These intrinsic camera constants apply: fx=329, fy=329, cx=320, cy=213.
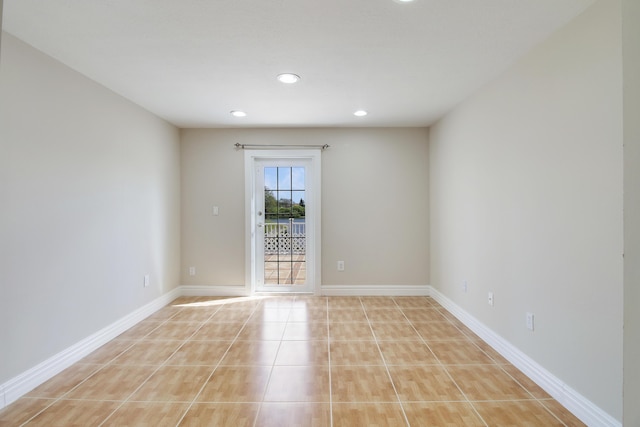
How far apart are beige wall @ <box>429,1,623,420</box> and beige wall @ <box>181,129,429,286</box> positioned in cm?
127

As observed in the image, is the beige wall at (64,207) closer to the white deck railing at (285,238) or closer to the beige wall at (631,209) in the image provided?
the white deck railing at (285,238)

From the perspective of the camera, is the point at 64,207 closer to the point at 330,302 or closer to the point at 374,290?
the point at 330,302

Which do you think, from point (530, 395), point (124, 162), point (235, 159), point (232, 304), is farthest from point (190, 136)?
point (530, 395)

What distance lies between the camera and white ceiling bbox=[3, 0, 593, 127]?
1.81m

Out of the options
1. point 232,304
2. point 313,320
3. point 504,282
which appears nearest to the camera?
point 504,282

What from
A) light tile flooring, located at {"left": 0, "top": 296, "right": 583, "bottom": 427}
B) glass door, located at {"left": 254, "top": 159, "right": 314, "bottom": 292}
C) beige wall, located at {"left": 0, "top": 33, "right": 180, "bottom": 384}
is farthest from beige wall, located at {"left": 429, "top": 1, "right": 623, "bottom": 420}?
beige wall, located at {"left": 0, "top": 33, "right": 180, "bottom": 384}

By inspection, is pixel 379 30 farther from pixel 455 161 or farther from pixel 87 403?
pixel 87 403

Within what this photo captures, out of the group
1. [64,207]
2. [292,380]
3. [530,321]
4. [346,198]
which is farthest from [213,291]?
[530,321]

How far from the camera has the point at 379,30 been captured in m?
2.02

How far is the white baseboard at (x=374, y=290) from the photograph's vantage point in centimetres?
441

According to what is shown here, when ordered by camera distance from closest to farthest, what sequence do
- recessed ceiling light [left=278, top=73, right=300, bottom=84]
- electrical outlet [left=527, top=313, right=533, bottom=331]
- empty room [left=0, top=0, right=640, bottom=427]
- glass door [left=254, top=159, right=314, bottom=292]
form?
empty room [left=0, top=0, right=640, bottom=427], electrical outlet [left=527, top=313, right=533, bottom=331], recessed ceiling light [left=278, top=73, right=300, bottom=84], glass door [left=254, top=159, right=314, bottom=292]

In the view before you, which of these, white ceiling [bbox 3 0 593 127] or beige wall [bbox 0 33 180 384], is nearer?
white ceiling [bbox 3 0 593 127]

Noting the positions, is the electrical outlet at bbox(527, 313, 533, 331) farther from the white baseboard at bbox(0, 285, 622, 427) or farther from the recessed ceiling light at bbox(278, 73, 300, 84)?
the recessed ceiling light at bbox(278, 73, 300, 84)

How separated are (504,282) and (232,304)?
299 centimetres
